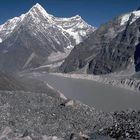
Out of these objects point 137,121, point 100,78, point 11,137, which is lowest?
point 11,137

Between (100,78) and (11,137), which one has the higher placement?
(100,78)

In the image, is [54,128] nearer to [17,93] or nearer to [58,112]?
[58,112]

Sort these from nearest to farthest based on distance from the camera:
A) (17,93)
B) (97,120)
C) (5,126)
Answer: (5,126) < (97,120) < (17,93)

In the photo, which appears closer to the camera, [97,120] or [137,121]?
[137,121]

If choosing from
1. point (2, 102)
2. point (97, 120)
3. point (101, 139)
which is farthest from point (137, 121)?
point (2, 102)

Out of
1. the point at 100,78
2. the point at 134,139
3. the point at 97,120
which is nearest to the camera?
the point at 134,139

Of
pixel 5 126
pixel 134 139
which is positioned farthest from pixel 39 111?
pixel 134 139

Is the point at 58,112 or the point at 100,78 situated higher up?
the point at 100,78

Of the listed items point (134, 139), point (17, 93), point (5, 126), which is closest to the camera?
point (134, 139)

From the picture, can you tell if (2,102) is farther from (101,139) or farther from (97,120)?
(101,139)
